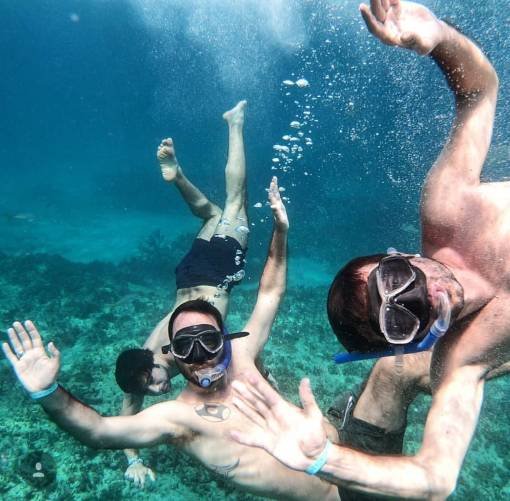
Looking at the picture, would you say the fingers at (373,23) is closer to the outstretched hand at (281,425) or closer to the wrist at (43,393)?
the outstretched hand at (281,425)

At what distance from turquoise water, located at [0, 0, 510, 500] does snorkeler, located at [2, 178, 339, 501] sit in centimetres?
293

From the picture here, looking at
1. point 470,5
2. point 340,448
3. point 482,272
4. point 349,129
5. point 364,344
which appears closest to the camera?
point 340,448

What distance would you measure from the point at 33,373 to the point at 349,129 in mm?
50716

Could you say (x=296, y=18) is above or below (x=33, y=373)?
above

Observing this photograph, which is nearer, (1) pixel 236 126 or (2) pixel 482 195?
(2) pixel 482 195

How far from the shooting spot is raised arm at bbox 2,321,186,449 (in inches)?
110

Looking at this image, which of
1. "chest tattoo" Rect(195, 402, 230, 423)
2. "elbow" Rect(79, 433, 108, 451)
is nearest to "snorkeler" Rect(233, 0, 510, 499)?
"chest tattoo" Rect(195, 402, 230, 423)

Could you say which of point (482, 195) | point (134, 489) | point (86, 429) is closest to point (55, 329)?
point (134, 489)

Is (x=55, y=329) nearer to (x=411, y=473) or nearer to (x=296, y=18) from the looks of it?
(x=411, y=473)

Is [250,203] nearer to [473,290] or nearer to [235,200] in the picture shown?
[235,200]

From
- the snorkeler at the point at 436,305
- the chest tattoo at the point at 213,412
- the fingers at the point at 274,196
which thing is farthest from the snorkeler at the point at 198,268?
the snorkeler at the point at 436,305

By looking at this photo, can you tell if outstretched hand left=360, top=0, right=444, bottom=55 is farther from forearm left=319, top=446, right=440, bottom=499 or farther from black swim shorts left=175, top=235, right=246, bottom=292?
black swim shorts left=175, top=235, right=246, bottom=292

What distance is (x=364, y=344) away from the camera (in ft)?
7.81

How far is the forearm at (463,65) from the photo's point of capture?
8.43 ft
